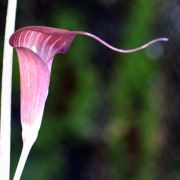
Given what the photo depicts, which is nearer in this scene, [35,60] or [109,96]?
[35,60]

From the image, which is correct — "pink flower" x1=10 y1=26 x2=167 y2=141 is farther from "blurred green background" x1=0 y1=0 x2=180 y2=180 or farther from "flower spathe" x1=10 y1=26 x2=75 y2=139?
"blurred green background" x1=0 y1=0 x2=180 y2=180

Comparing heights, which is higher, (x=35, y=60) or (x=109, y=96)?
(x=35, y=60)

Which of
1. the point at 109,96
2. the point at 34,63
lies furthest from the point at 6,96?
the point at 109,96

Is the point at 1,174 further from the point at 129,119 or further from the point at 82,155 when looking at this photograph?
the point at 82,155

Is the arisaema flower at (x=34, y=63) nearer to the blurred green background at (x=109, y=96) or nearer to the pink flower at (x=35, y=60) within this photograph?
the pink flower at (x=35, y=60)

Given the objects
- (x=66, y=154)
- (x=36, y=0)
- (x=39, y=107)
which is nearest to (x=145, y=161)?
(x=66, y=154)

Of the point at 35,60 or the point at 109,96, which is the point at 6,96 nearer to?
the point at 35,60

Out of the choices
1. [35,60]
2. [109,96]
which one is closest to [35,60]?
[35,60]
